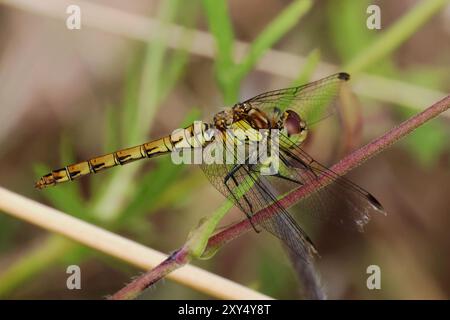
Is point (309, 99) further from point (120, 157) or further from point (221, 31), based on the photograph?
point (120, 157)

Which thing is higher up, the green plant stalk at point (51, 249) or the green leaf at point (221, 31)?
the green leaf at point (221, 31)

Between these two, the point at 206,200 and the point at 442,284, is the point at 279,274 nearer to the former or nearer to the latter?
the point at 206,200

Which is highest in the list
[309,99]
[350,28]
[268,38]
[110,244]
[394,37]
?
[350,28]

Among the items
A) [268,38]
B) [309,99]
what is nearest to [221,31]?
[268,38]

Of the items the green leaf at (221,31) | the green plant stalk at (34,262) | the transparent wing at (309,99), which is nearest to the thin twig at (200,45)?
the green leaf at (221,31)

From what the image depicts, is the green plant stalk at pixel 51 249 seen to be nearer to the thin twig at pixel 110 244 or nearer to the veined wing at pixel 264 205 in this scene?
the thin twig at pixel 110 244

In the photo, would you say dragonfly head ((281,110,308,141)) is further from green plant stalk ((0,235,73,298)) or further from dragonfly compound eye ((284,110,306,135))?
green plant stalk ((0,235,73,298))
